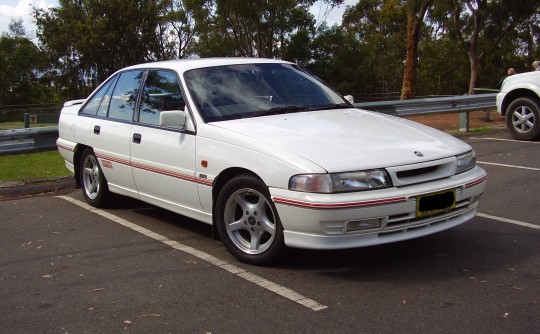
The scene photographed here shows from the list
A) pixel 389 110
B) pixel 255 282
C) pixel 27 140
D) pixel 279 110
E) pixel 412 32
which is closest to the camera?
pixel 255 282

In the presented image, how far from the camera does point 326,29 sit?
39.0m

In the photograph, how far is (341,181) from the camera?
12.8ft

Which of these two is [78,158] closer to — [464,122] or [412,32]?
[464,122]

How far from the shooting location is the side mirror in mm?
4695

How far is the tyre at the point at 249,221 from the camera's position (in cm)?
424

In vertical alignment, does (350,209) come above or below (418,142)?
below

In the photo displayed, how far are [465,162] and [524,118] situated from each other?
7.06 m

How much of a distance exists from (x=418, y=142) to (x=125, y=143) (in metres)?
2.71

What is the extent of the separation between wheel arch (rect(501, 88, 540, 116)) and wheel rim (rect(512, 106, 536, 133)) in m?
0.23

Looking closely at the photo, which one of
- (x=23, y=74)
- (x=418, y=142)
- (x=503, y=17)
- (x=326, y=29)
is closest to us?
(x=418, y=142)

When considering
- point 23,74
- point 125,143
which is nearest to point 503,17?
point 125,143

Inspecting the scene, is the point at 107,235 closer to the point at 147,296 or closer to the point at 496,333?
the point at 147,296

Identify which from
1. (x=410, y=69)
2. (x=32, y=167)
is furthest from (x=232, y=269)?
(x=410, y=69)

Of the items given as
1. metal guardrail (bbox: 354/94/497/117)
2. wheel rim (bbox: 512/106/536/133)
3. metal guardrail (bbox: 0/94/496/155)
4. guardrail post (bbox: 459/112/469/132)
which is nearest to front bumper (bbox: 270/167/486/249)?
metal guardrail (bbox: 0/94/496/155)
